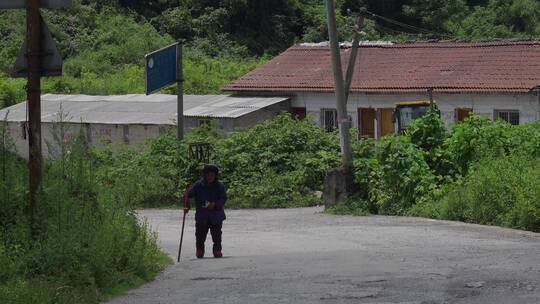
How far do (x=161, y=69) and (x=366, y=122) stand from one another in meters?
11.9

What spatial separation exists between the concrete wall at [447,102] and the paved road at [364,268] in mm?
16786

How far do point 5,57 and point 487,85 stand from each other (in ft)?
80.5

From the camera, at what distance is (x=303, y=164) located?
3009cm

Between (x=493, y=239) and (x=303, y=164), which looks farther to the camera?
(x=303, y=164)

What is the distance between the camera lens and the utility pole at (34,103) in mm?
11523

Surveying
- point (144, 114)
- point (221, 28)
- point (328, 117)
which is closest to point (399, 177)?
point (144, 114)

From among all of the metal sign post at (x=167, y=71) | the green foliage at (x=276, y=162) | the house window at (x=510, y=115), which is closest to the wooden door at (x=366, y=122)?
the house window at (x=510, y=115)

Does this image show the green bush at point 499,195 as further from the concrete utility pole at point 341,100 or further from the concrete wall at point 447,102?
the concrete wall at point 447,102

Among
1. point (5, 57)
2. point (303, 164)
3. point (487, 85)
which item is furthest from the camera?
point (5, 57)

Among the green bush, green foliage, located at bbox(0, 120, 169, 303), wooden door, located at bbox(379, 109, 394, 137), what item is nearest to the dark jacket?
green foliage, located at bbox(0, 120, 169, 303)

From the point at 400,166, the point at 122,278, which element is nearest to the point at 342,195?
the point at 400,166

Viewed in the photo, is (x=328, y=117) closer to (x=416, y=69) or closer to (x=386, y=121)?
(x=386, y=121)

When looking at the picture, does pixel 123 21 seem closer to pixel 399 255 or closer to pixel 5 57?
pixel 5 57

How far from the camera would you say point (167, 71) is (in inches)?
1264
